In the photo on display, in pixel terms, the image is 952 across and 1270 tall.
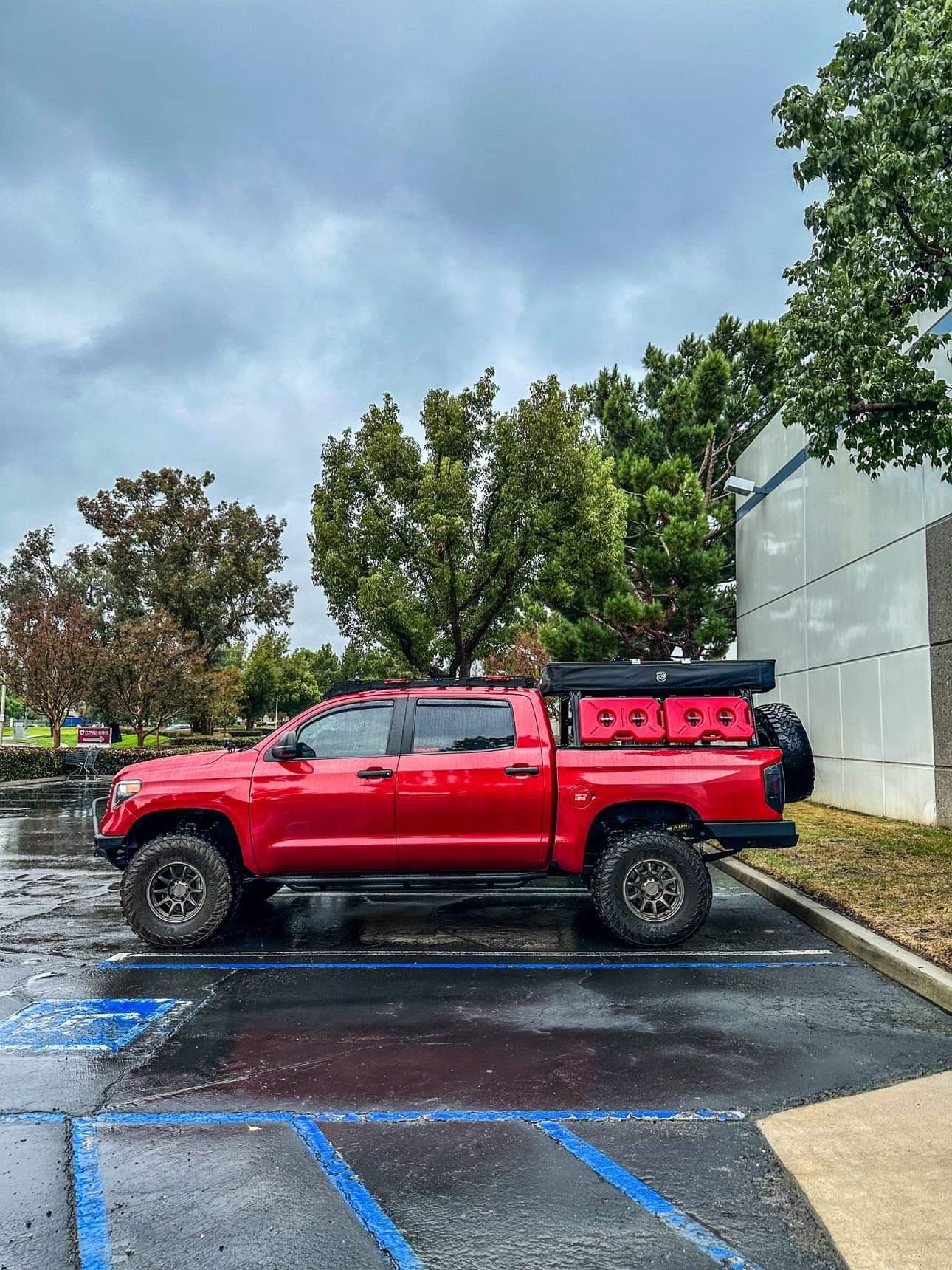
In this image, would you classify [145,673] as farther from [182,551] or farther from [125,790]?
[125,790]

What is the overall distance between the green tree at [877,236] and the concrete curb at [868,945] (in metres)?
4.25

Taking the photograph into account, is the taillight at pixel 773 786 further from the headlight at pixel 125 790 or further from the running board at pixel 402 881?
the headlight at pixel 125 790

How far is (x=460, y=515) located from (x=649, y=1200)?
65.8 ft

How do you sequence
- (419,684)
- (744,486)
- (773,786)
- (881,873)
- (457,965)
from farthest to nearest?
(744,486) < (881,873) < (419,684) < (773,786) < (457,965)

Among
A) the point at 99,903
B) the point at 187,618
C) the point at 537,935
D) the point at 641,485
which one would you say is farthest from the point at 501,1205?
the point at 187,618

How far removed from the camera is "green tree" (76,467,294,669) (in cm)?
4866

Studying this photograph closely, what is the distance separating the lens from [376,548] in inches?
957

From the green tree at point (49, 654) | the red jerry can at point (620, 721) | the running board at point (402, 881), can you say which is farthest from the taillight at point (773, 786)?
the green tree at point (49, 654)

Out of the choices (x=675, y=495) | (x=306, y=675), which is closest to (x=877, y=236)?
(x=675, y=495)

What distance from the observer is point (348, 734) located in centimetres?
779

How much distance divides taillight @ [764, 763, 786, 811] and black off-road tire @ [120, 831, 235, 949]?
4185mm

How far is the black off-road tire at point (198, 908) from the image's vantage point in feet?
24.2

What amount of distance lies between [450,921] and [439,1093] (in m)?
3.93

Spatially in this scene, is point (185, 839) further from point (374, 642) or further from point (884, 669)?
point (374, 642)
